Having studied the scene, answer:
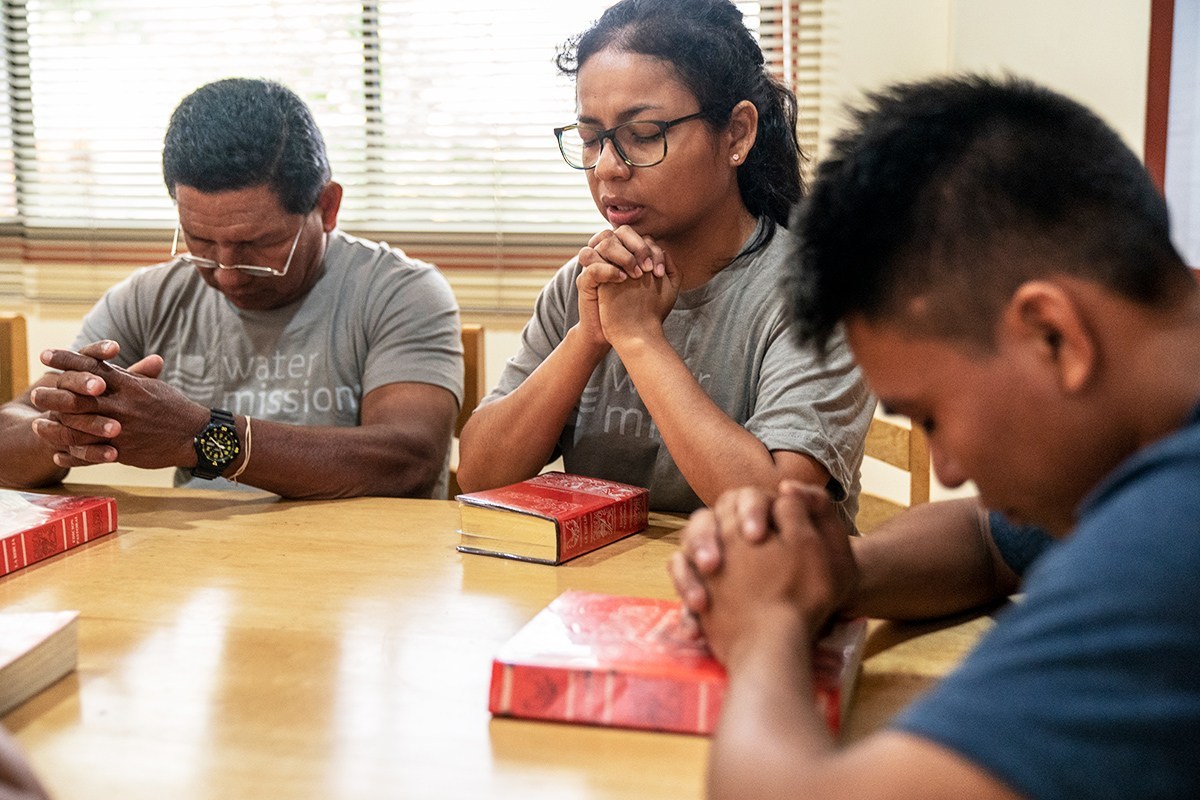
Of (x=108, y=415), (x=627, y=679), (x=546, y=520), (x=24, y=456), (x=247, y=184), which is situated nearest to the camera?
(x=627, y=679)

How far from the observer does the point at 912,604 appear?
113 centimetres

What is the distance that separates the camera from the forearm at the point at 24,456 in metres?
1.76

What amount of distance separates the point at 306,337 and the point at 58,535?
0.75m

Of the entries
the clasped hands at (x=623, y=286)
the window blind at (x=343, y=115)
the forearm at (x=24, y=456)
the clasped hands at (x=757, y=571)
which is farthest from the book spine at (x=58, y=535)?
the window blind at (x=343, y=115)

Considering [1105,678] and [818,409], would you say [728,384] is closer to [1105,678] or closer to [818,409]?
[818,409]

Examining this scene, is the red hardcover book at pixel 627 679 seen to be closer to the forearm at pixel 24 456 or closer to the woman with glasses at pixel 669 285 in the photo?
the woman with glasses at pixel 669 285

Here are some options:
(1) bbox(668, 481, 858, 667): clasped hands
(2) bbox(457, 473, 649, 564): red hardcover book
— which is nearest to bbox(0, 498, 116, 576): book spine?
(2) bbox(457, 473, 649, 564): red hardcover book

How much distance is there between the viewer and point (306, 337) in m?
2.09

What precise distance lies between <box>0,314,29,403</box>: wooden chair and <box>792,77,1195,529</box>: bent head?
1831 millimetres

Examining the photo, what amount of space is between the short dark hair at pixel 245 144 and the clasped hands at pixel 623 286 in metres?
0.63

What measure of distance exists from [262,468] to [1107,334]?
1.25m

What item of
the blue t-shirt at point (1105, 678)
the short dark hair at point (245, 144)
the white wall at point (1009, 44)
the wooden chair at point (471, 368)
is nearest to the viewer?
the blue t-shirt at point (1105, 678)

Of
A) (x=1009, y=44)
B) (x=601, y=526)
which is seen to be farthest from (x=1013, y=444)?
(x=1009, y=44)

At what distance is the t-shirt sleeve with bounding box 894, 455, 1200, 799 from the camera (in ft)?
1.87
